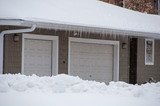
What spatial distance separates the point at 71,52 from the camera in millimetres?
19922

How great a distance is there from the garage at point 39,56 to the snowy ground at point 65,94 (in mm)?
4473

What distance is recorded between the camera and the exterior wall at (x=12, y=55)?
17.0m

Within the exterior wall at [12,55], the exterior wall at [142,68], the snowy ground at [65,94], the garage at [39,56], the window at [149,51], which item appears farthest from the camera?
the window at [149,51]

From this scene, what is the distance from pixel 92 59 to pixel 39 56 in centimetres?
335

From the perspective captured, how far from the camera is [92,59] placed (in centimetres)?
2095

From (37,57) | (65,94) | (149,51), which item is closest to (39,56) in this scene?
(37,57)

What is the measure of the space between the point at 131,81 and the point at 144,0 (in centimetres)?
1179

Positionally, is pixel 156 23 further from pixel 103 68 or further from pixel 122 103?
pixel 122 103

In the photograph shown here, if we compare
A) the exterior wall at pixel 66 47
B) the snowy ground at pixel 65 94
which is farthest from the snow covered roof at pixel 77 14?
the snowy ground at pixel 65 94

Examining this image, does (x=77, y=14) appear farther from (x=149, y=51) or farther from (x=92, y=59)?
(x=149, y=51)

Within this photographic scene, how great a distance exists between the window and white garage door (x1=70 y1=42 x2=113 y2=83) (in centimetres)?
359

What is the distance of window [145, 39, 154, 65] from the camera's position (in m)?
25.1

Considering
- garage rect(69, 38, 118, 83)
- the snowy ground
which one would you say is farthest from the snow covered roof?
the snowy ground

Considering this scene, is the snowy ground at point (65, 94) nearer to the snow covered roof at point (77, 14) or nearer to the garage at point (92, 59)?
the snow covered roof at point (77, 14)
